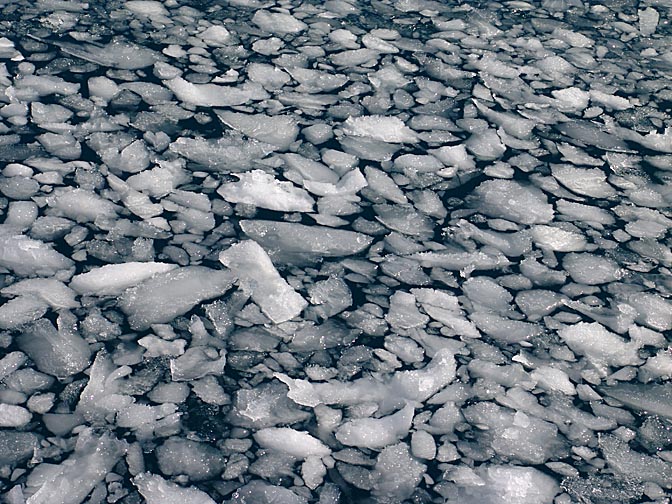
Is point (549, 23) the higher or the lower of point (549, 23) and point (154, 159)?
the higher

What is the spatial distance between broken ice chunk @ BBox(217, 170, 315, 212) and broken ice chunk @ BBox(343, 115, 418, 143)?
289 mm

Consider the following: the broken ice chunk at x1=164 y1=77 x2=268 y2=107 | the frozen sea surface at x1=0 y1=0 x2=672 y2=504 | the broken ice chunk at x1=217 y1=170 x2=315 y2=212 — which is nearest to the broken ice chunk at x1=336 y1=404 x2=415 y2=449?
the frozen sea surface at x1=0 y1=0 x2=672 y2=504

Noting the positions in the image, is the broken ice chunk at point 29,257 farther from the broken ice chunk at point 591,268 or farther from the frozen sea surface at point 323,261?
the broken ice chunk at point 591,268

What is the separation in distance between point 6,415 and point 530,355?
90 cm

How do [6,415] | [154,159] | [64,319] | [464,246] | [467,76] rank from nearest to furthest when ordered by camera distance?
[6,415] → [64,319] → [464,246] → [154,159] → [467,76]

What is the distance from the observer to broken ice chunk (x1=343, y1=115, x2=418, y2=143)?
6.18 feet

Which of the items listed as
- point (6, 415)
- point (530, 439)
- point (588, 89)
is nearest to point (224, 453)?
point (6, 415)

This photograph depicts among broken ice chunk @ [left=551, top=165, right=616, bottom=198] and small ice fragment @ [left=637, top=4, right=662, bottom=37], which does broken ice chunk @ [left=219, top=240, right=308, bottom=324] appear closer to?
broken ice chunk @ [left=551, top=165, right=616, bottom=198]

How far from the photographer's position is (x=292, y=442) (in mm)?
1206

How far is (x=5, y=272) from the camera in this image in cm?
141

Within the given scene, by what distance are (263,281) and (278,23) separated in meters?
1.12

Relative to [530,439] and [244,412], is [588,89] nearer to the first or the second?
[530,439]

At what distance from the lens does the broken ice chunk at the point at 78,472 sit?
109cm

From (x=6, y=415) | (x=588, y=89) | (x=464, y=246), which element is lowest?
(x=6, y=415)
